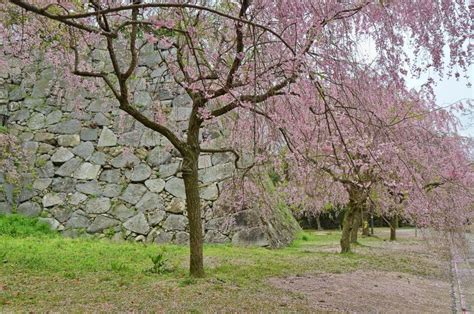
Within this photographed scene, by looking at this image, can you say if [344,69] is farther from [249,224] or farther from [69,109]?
[69,109]

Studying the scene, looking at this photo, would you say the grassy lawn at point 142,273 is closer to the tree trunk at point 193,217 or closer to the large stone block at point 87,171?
the tree trunk at point 193,217

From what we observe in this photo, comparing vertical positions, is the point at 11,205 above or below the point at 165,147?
below

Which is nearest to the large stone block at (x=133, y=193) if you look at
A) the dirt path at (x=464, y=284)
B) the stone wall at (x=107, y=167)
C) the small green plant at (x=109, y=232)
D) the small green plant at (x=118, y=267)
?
the stone wall at (x=107, y=167)

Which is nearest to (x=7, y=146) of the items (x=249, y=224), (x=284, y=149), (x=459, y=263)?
(x=249, y=224)

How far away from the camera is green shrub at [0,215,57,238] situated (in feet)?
30.3

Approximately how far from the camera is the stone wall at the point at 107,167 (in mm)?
9914

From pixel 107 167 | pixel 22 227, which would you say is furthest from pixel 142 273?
pixel 107 167

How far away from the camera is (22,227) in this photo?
31.1 ft

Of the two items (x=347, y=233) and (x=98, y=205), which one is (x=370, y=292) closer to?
(x=347, y=233)

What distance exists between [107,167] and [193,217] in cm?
483

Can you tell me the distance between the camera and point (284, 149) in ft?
23.0

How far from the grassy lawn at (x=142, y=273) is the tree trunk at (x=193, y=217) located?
202mm

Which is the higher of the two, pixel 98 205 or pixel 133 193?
pixel 133 193

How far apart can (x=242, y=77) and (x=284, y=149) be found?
1580mm
